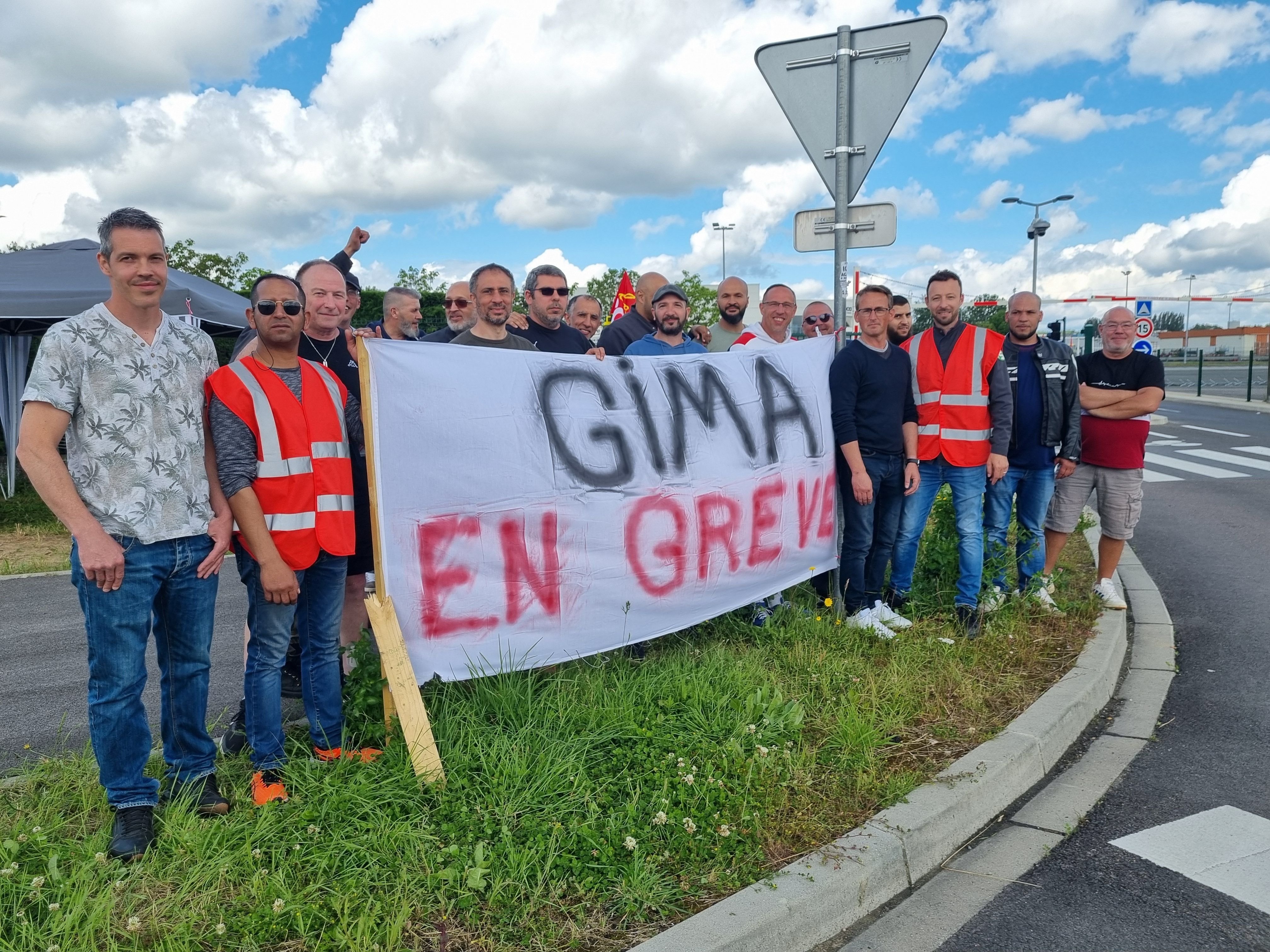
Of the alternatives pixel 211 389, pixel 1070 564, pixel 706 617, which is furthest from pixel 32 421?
pixel 1070 564

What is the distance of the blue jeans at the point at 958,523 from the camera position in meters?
4.98


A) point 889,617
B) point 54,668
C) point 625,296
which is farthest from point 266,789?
point 625,296

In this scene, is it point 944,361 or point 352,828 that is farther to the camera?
point 944,361

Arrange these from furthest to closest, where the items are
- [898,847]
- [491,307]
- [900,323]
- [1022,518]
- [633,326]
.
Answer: [900,323] < [633,326] < [1022,518] < [491,307] < [898,847]

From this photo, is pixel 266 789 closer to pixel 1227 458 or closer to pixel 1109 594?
pixel 1109 594

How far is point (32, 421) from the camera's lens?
2504mm

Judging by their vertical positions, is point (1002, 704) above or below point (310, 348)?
below

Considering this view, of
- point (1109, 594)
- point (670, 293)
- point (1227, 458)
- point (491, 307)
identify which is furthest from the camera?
point (1227, 458)

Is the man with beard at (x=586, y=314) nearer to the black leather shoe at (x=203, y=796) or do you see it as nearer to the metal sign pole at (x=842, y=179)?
the metal sign pole at (x=842, y=179)

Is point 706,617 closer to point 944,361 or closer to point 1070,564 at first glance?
point 944,361

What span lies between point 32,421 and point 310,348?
1.32 metres

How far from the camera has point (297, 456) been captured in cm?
298

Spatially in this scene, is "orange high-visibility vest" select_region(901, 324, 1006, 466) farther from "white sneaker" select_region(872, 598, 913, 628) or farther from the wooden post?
the wooden post

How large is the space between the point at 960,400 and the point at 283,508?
365cm
